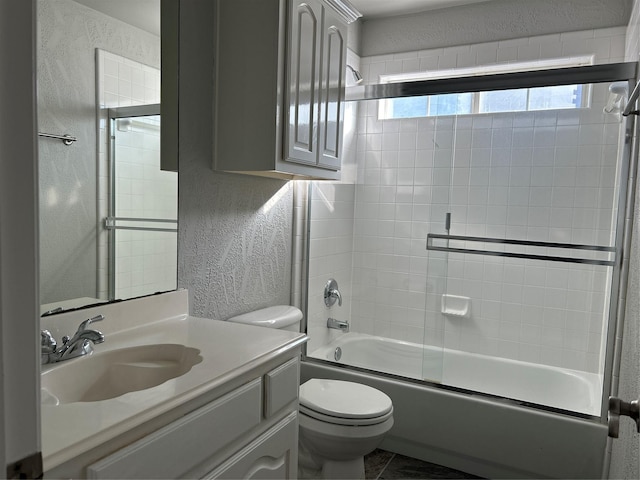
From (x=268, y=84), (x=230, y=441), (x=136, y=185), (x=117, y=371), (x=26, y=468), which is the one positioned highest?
(x=268, y=84)

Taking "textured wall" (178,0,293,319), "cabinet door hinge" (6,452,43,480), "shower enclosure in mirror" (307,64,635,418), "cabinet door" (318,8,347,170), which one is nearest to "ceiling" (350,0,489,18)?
"shower enclosure in mirror" (307,64,635,418)

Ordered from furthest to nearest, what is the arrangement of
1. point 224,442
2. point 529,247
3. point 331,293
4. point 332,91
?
point 331,293
point 529,247
point 332,91
point 224,442

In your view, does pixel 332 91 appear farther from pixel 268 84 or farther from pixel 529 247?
pixel 529 247

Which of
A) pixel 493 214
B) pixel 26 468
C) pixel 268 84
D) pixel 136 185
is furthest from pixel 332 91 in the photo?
pixel 26 468

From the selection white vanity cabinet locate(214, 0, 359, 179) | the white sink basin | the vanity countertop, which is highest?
white vanity cabinet locate(214, 0, 359, 179)

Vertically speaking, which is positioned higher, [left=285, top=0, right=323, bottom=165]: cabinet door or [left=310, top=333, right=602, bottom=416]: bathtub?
[left=285, top=0, right=323, bottom=165]: cabinet door

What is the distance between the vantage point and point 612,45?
9.16ft

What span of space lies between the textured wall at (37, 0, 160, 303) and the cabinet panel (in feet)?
2.28

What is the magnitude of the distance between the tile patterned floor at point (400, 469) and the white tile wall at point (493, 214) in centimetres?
68

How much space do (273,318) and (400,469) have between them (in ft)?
3.30

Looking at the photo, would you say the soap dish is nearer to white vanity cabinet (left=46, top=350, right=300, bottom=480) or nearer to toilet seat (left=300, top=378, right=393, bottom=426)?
toilet seat (left=300, top=378, right=393, bottom=426)

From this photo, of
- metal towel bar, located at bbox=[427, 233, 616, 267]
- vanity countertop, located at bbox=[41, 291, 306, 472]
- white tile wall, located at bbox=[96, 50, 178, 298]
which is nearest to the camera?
vanity countertop, located at bbox=[41, 291, 306, 472]

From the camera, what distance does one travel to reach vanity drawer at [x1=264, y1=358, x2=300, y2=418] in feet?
4.54

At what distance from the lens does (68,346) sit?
128 centimetres
